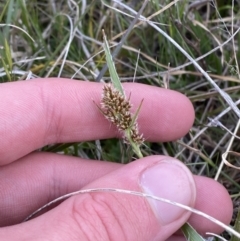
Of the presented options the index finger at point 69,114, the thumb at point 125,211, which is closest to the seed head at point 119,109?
the thumb at point 125,211

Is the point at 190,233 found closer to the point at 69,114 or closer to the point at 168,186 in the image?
the point at 168,186

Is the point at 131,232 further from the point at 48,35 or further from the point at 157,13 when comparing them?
the point at 48,35

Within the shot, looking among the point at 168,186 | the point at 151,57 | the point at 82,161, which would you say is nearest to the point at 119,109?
the point at 168,186

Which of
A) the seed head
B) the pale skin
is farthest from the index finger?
the seed head

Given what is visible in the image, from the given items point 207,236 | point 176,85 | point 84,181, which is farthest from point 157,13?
point 207,236

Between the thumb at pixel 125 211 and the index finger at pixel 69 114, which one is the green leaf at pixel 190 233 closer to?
the thumb at pixel 125 211

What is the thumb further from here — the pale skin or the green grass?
the green grass
